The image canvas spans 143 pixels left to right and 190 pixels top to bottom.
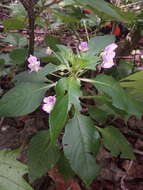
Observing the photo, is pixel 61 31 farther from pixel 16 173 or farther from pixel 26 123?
pixel 16 173

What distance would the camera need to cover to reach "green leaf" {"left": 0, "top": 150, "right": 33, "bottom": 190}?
88 cm

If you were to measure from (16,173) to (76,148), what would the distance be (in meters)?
0.22

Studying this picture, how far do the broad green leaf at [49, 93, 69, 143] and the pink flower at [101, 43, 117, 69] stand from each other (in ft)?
0.88

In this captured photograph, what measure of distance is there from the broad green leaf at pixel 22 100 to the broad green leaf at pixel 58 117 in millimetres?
130

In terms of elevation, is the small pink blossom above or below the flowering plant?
above

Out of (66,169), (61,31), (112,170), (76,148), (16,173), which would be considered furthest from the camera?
(61,31)

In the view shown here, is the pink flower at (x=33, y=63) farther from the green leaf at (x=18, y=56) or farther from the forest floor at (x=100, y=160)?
the forest floor at (x=100, y=160)

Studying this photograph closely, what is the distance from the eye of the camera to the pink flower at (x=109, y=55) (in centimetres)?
116

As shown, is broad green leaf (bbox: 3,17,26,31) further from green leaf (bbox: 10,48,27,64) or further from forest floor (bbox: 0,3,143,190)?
forest floor (bbox: 0,3,143,190)

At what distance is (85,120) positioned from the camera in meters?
1.07

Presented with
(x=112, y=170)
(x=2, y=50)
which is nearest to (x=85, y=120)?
(x=112, y=170)

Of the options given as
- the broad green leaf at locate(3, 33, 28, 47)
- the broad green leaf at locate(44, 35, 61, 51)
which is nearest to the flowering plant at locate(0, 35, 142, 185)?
the broad green leaf at locate(44, 35, 61, 51)

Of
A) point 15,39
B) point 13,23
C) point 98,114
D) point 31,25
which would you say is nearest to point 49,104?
point 98,114

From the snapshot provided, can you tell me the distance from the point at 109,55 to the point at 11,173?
0.52 metres
